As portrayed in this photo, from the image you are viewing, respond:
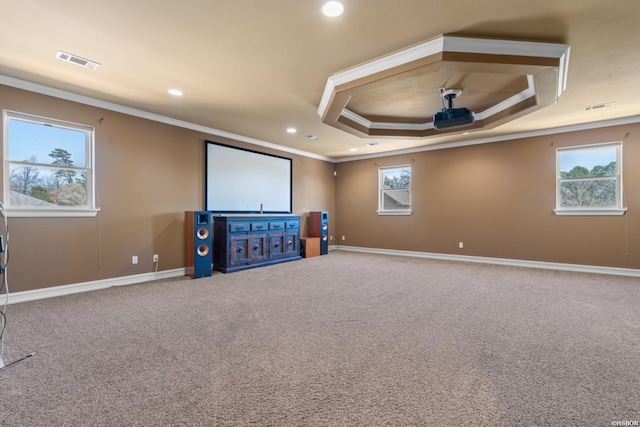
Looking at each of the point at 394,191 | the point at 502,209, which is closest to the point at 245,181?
the point at 394,191

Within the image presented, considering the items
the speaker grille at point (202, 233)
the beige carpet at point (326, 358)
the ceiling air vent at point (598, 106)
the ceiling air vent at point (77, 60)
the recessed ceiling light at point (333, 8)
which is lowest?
the beige carpet at point (326, 358)

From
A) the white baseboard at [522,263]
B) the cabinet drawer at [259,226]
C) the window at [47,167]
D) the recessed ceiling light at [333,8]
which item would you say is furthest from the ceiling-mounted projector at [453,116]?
the window at [47,167]

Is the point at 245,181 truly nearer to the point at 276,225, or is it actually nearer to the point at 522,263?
the point at 276,225

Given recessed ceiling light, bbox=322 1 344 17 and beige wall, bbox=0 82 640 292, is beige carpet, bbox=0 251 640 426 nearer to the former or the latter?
beige wall, bbox=0 82 640 292

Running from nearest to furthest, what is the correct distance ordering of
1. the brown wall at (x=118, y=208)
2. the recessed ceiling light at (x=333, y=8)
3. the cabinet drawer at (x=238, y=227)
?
the recessed ceiling light at (x=333, y=8), the brown wall at (x=118, y=208), the cabinet drawer at (x=238, y=227)

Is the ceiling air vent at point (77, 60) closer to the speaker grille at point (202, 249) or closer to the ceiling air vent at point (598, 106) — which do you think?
the speaker grille at point (202, 249)

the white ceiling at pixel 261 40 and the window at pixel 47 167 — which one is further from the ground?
the white ceiling at pixel 261 40

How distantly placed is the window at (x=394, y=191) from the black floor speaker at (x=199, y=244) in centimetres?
451

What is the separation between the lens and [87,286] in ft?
13.2

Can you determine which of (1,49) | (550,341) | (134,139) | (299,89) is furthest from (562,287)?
(1,49)

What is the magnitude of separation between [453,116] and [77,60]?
4.43 m

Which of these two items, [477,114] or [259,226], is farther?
[259,226]

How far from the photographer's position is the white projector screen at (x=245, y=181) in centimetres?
561

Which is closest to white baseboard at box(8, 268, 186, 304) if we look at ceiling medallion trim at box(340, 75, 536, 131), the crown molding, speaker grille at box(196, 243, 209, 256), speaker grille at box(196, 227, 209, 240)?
speaker grille at box(196, 243, 209, 256)
